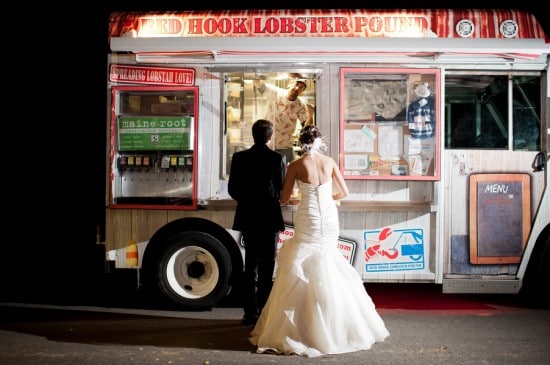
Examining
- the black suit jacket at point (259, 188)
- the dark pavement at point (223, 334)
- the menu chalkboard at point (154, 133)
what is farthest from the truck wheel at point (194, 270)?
the menu chalkboard at point (154, 133)

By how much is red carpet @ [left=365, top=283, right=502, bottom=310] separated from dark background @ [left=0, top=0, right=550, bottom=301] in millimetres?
6783

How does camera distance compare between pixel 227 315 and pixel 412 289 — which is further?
pixel 412 289

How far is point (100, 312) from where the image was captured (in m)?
6.61

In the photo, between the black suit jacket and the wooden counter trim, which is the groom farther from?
the wooden counter trim

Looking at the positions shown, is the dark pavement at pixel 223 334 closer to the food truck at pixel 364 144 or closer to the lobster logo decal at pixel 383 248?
the food truck at pixel 364 144

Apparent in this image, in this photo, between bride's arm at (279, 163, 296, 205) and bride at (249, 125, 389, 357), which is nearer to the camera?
bride at (249, 125, 389, 357)

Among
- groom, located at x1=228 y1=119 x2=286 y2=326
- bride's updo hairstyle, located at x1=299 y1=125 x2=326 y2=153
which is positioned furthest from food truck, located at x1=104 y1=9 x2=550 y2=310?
bride's updo hairstyle, located at x1=299 y1=125 x2=326 y2=153

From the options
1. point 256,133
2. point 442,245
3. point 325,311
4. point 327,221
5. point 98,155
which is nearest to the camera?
point 325,311

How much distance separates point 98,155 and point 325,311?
9581 mm

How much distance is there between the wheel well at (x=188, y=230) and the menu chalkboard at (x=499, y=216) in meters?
2.67

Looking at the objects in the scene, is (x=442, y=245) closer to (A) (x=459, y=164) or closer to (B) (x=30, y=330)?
(A) (x=459, y=164)

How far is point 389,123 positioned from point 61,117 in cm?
913

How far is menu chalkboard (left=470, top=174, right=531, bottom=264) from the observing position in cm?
640

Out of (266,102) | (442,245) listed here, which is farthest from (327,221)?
(266,102)
